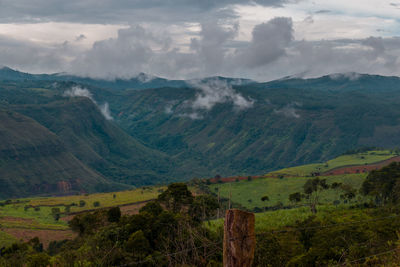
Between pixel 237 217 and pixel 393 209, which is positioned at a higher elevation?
pixel 237 217

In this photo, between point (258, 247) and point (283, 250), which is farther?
point (283, 250)

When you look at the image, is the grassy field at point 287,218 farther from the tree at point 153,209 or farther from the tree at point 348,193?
the tree at point 348,193

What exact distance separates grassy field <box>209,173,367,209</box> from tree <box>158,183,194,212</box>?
57731mm

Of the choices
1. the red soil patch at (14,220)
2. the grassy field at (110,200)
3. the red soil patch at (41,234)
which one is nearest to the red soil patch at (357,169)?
the grassy field at (110,200)

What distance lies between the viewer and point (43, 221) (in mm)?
110750

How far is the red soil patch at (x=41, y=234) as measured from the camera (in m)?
88.9

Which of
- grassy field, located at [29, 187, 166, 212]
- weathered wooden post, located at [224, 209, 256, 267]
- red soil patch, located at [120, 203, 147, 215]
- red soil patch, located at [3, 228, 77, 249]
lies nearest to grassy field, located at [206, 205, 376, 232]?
weathered wooden post, located at [224, 209, 256, 267]

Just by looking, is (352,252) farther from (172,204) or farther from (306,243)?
(172,204)

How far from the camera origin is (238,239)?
464 inches

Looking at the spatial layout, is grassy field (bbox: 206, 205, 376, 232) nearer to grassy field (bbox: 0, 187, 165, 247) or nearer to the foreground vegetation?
the foreground vegetation

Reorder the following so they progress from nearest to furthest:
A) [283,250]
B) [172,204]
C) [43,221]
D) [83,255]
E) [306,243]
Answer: [83,255] < [283,250] < [306,243] < [172,204] < [43,221]

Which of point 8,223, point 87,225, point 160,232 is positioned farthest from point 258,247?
point 8,223

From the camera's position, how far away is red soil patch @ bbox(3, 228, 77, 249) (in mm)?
88875

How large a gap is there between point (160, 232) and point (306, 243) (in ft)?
52.0
